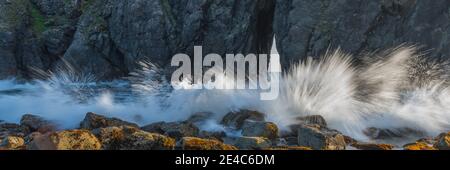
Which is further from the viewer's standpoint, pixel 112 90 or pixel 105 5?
pixel 105 5

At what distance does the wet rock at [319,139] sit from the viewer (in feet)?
44.0

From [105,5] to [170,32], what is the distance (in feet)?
19.5

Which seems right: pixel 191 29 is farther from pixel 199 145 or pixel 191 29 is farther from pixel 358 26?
pixel 199 145

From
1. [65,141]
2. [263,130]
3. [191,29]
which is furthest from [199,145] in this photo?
[191,29]

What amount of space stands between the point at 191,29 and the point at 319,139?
17.8 meters

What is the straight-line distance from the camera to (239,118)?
723 inches

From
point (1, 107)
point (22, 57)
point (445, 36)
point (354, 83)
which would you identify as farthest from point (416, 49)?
point (22, 57)

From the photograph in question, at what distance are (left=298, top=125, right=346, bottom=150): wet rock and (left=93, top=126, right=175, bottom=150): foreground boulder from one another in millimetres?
4078

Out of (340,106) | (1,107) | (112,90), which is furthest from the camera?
(112,90)

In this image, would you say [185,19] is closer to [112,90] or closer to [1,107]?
[112,90]

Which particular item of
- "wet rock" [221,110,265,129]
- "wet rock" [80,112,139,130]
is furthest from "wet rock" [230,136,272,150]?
"wet rock" [80,112,139,130]

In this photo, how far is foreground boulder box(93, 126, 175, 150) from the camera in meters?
11.8

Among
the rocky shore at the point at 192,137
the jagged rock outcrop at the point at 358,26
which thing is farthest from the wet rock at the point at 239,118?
→ the jagged rock outcrop at the point at 358,26

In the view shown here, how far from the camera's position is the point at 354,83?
23.0 meters
